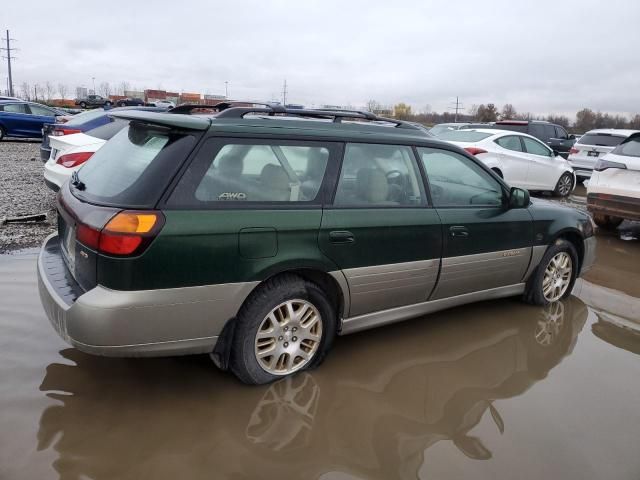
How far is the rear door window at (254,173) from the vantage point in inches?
112

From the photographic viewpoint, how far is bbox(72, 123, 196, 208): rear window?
9.04 ft

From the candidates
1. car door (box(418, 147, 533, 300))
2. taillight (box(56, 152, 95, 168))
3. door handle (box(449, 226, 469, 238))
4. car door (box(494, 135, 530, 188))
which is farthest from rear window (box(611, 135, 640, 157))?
taillight (box(56, 152, 95, 168))

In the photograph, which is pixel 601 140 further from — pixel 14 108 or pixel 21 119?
pixel 14 108

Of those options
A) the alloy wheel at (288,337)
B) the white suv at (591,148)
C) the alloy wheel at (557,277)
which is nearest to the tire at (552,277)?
the alloy wheel at (557,277)

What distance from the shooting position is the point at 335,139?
341 cm

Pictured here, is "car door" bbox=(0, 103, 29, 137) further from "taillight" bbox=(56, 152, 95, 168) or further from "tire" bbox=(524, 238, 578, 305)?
"tire" bbox=(524, 238, 578, 305)

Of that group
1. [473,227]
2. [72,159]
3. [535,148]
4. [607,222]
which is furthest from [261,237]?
[535,148]

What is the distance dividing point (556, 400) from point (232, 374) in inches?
79.9

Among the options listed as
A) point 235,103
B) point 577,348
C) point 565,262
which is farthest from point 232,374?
point 565,262

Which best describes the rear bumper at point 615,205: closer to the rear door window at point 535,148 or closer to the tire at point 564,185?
the rear door window at point 535,148

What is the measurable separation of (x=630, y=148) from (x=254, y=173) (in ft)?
22.2

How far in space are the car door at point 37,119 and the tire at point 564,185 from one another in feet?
51.3

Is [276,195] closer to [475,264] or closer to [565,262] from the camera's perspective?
[475,264]

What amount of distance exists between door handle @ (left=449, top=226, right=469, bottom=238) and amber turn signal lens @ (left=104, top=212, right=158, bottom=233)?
2159 mm
